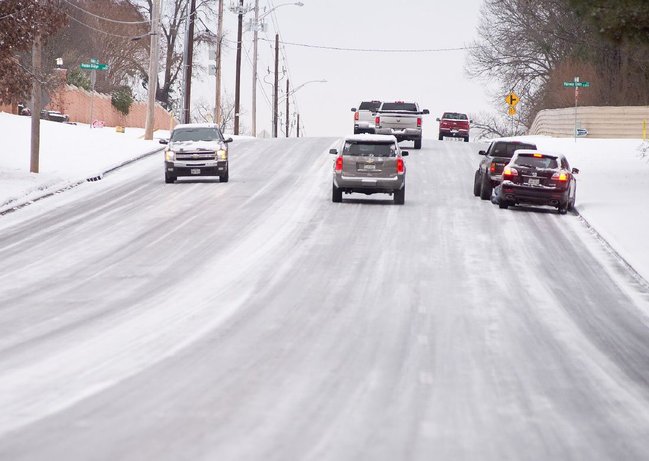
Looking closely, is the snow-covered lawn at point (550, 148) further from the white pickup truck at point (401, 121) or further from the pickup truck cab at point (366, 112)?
the pickup truck cab at point (366, 112)

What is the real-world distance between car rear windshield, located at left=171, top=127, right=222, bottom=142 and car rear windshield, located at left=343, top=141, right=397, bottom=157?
710cm

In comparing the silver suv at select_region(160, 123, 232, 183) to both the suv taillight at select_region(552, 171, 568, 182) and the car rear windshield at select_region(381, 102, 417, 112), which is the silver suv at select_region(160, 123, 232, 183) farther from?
the car rear windshield at select_region(381, 102, 417, 112)

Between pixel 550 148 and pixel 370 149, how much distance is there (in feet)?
82.2

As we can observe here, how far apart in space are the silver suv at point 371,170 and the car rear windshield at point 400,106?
2017 centimetres

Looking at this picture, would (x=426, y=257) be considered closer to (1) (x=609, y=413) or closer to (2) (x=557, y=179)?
(2) (x=557, y=179)

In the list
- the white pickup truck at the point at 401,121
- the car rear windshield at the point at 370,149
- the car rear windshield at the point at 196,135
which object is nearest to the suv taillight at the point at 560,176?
the car rear windshield at the point at 370,149

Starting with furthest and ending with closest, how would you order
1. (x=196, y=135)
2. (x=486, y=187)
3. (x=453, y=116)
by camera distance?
(x=453, y=116)
(x=196, y=135)
(x=486, y=187)

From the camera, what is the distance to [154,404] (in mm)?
10422

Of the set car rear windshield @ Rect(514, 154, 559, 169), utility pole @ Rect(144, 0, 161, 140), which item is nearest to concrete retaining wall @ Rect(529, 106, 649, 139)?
utility pole @ Rect(144, 0, 161, 140)

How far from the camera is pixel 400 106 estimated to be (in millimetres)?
51906

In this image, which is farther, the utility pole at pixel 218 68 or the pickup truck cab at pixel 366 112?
the utility pole at pixel 218 68

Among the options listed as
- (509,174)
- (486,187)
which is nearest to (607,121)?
(486,187)

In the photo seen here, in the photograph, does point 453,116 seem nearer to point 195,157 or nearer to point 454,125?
point 454,125

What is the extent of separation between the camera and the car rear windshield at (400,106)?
51812 mm
